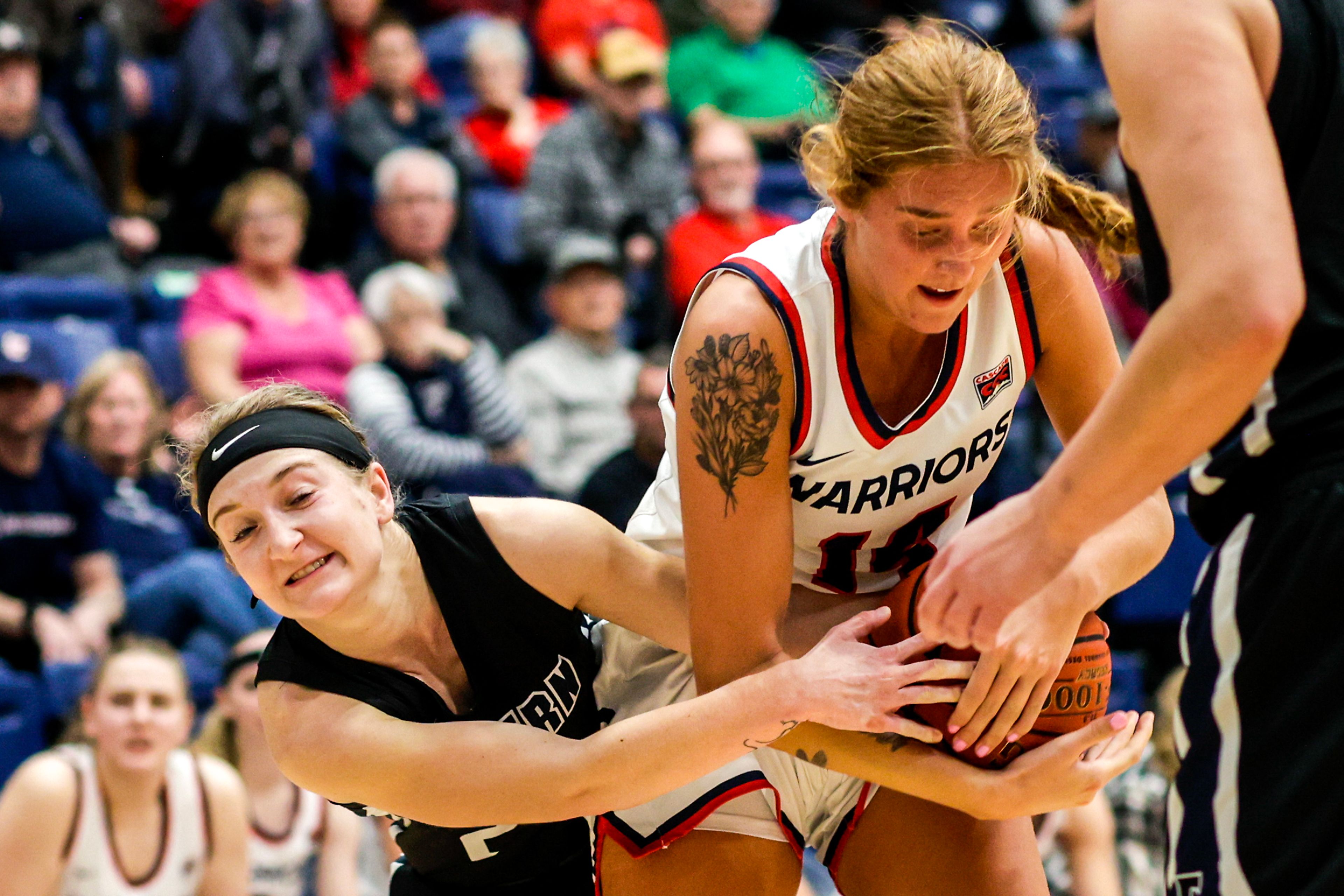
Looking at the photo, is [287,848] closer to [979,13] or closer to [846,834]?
[846,834]

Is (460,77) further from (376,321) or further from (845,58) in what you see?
(376,321)

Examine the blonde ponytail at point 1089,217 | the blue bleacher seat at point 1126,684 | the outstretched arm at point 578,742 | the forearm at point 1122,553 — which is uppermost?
the blonde ponytail at point 1089,217

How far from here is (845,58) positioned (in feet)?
24.7

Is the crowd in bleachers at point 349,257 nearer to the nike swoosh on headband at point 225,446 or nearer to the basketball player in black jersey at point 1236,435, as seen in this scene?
the nike swoosh on headband at point 225,446

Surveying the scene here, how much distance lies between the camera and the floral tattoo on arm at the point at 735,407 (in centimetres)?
236

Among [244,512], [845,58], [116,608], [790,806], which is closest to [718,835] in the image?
[790,806]

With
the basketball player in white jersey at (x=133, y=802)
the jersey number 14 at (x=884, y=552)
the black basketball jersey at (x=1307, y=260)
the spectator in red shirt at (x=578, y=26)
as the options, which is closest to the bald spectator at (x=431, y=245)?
the spectator in red shirt at (x=578, y=26)

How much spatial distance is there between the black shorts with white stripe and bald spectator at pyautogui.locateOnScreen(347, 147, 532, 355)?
5017 mm

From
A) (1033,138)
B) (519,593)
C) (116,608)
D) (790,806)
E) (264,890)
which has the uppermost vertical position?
(1033,138)

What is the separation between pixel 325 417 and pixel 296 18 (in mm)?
5271

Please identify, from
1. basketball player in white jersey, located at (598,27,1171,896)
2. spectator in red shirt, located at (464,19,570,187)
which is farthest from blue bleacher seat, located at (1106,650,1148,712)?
spectator in red shirt, located at (464,19,570,187)

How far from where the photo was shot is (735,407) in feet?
7.73

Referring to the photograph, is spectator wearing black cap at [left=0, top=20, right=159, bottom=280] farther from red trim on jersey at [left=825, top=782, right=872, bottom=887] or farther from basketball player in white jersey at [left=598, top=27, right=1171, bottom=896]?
red trim on jersey at [left=825, top=782, right=872, bottom=887]

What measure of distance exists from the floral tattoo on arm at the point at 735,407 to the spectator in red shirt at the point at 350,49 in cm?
596
